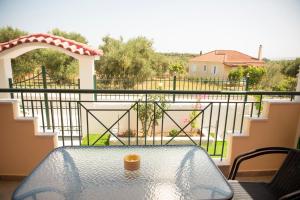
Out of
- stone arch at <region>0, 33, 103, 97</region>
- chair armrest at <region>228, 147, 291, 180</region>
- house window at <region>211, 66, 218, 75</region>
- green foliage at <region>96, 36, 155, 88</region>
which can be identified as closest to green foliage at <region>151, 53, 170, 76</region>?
green foliage at <region>96, 36, 155, 88</region>

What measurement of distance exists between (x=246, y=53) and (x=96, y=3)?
22.5 m

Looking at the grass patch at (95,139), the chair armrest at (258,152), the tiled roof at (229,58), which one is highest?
the tiled roof at (229,58)

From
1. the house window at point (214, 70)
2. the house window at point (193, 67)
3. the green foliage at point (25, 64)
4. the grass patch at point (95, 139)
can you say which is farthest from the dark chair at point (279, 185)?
the house window at point (193, 67)

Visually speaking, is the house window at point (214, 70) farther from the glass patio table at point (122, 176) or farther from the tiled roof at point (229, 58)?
the glass patio table at point (122, 176)

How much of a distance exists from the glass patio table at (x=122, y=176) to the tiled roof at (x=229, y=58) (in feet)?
84.6

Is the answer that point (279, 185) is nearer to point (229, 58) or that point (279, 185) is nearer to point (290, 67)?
point (290, 67)

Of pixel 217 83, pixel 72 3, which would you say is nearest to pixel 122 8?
pixel 72 3

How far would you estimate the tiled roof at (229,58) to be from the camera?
1025 inches

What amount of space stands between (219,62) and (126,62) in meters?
17.5

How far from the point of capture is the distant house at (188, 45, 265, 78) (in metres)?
25.6

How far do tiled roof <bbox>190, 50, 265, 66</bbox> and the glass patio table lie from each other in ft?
84.6

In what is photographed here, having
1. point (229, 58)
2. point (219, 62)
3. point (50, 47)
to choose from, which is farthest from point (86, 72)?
point (229, 58)

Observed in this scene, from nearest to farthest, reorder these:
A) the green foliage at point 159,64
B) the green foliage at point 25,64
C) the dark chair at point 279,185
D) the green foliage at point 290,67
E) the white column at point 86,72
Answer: the dark chair at point 279,185 → the white column at point 86,72 → the green foliage at point 25,64 → the green foliage at point 159,64 → the green foliage at point 290,67

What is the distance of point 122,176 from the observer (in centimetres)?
126
